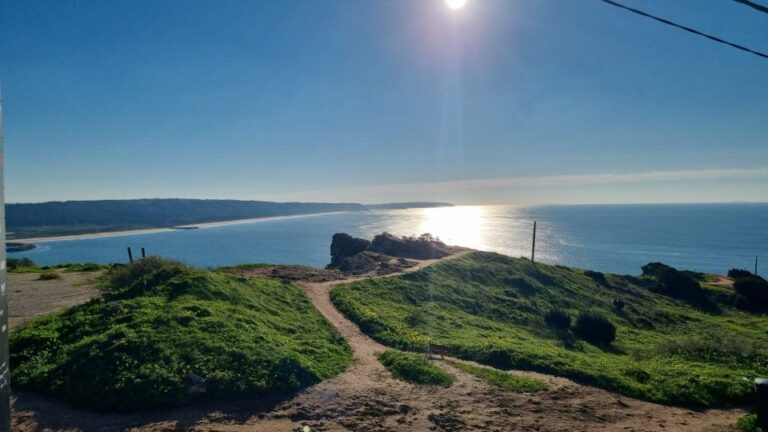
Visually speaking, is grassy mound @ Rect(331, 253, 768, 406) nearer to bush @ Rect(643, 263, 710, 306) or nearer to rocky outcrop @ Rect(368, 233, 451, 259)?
bush @ Rect(643, 263, 710, 306)

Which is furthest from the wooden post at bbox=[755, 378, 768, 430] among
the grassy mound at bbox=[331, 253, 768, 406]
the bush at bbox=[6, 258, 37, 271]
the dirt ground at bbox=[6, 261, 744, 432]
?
the bush at bbox=[6, 258, 37, 271]

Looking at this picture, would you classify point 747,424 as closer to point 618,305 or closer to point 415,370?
point 415,370

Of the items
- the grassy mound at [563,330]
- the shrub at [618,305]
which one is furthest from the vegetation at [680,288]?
the shrub at [618,305]

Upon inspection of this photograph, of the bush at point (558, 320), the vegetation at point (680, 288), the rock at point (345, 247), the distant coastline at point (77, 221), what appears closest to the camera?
the bush at point (558, 320)

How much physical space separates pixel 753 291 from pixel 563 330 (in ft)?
128

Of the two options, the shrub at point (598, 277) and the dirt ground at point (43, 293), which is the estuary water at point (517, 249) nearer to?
the shrub at point (598, 277)

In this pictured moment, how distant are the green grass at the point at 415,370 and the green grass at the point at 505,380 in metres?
1.14

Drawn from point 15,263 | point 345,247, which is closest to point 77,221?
point 15,263

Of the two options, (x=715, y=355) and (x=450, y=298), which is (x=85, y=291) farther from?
(x=715, y=355)

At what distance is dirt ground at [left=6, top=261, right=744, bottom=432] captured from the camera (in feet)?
32.2

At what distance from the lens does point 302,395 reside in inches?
450

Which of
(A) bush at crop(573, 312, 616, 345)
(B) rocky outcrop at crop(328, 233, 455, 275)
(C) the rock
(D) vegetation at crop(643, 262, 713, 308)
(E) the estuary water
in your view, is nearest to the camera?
(A) bush at crop(573, 312, 616, 345)

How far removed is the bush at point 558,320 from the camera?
26922 mm

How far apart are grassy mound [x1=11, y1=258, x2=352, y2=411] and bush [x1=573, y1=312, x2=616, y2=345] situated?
17103 millimetres
